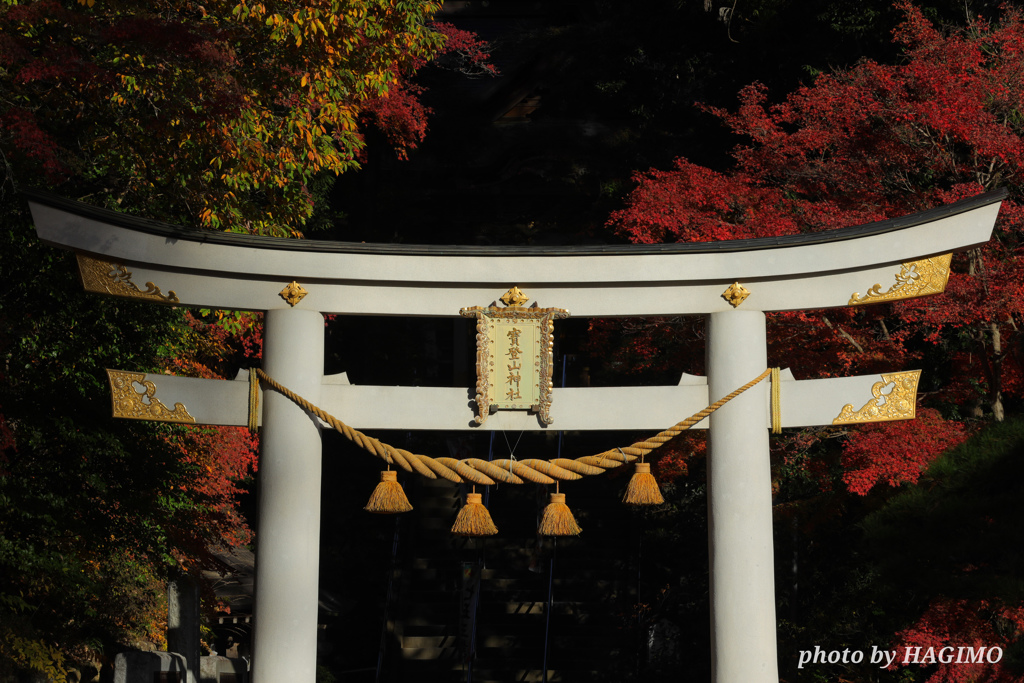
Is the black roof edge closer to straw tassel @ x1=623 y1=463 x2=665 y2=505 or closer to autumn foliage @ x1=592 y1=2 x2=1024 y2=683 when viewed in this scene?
straw tassel @ x1=623 y1=463 x2=665 y2=505

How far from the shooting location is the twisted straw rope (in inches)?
234

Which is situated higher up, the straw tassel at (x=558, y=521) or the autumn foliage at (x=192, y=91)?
the autumn foliage at (x=192, y=91)

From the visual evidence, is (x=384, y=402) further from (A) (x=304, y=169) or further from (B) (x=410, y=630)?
(B) (x=410, y=630)

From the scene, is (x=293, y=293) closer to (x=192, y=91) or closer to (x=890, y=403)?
(x=192, y=91)

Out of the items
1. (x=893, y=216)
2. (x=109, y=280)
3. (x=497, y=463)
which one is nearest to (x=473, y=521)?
(x=497, y=463)

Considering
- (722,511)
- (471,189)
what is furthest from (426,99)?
(722,511)

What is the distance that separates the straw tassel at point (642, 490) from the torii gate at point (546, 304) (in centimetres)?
30

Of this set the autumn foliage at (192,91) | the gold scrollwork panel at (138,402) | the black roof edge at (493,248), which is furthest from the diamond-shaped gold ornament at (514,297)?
the autumn foliage at (192,91)

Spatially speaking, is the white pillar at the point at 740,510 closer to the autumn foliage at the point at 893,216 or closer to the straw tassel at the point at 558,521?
the straw tassel at the point at 558,521

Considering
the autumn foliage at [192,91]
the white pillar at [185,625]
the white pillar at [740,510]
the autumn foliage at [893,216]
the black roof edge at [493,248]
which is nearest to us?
the black roof edge at [493,248]

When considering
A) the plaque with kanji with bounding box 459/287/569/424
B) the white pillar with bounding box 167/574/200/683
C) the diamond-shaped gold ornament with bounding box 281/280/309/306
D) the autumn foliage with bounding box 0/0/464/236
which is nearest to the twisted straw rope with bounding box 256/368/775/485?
the plaque with kanji with bounding box 459/287/569/424

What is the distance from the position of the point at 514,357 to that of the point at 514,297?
1.32ft

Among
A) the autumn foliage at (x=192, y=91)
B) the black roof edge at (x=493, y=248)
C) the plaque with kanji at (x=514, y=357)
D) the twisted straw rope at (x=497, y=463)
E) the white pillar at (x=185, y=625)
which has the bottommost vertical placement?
the white pillar at (x=185, y=625)

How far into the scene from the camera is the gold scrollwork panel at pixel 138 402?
19.5 feet
